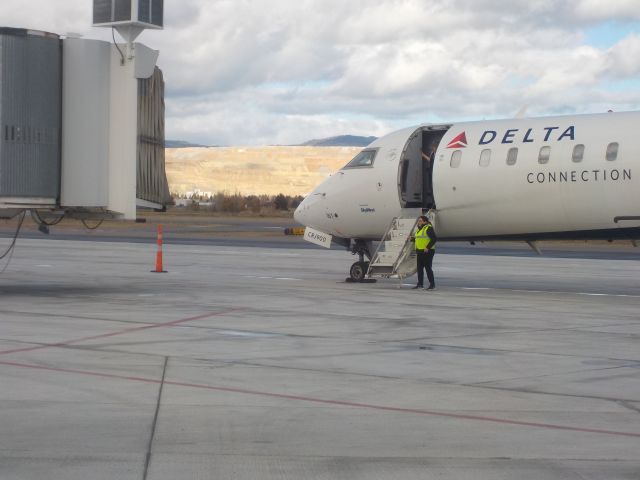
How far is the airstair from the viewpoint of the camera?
25.0 m

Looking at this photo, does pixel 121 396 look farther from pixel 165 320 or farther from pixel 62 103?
pixel 62 103

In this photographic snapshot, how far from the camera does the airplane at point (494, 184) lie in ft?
72.6

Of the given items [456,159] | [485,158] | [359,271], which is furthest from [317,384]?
[359,271]

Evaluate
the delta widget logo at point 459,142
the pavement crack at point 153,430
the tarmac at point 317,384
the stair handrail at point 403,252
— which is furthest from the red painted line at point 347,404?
the delta widget logo at point 459,142

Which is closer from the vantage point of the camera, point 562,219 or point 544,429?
point 544,429

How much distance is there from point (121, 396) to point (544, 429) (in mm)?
4122

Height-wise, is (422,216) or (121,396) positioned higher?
(422,216)

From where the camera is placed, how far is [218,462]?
26.0ft

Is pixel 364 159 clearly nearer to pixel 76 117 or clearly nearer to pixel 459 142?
pixel 459 142

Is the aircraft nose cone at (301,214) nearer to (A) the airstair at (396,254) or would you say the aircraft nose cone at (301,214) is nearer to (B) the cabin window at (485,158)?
(A) the airstair at (396,254)

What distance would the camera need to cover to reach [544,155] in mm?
22844

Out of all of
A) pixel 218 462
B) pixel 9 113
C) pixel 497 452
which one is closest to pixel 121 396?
pixel 218 462

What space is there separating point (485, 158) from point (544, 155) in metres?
1.50

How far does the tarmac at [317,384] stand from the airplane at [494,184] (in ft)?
5.65
